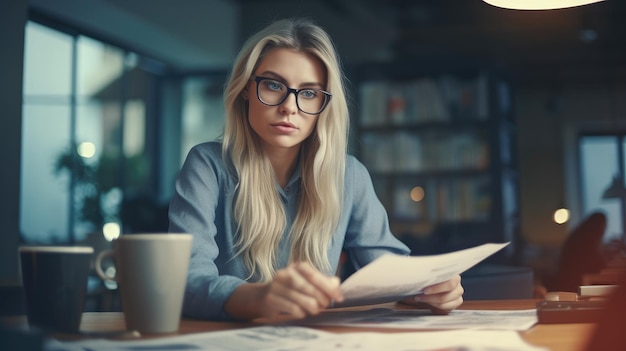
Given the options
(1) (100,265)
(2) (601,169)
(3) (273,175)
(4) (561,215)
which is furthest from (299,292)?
(2) (601,169)

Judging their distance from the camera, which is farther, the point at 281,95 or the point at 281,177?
the point at 281,177

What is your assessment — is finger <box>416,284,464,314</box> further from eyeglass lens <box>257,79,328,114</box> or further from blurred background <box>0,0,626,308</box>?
blurred background <box>0,0,626,308</box>

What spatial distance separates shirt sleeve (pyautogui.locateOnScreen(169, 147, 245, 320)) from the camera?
0.94 m

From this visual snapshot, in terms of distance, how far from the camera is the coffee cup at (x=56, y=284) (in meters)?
0.76

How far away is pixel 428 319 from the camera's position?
93 centimetres

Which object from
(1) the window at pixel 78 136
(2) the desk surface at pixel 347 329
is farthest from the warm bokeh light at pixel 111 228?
(2) the desk surface at pixel 347 329

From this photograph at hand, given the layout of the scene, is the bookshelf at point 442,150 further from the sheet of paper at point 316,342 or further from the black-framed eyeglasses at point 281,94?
the sheet of paper at point 316,342

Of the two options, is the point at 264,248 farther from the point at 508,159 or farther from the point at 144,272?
the point at 508,159


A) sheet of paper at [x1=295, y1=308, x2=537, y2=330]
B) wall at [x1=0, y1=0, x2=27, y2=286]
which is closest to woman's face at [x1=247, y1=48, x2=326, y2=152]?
Answer: sheet of paper at [x1=295, y1=308, x2=537, y2=330]

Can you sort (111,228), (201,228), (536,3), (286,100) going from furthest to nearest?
(111,228), (536,3), (286,100), (201,228)

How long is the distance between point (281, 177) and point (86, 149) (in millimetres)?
4945

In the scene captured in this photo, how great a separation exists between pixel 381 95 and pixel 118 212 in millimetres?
2688

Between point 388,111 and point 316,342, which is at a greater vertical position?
point 388,111

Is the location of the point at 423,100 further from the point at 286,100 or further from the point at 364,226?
the point at 286,100
